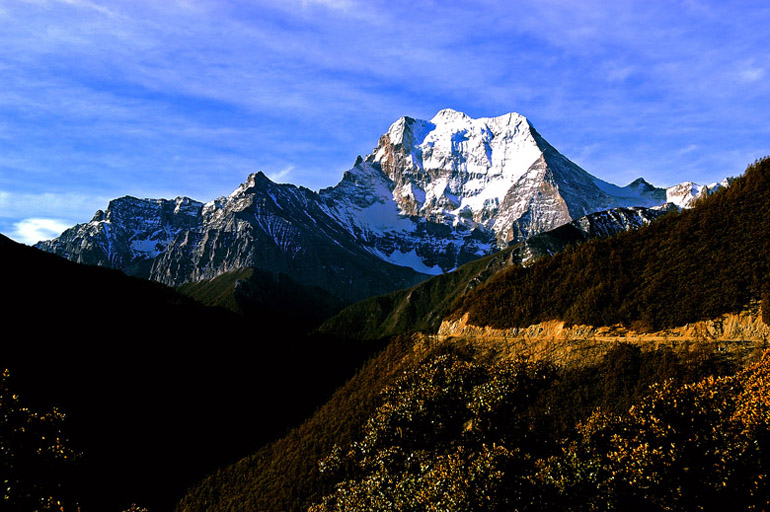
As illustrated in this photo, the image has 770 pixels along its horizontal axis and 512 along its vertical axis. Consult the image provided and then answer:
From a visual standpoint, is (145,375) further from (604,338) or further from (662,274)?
(662,274)

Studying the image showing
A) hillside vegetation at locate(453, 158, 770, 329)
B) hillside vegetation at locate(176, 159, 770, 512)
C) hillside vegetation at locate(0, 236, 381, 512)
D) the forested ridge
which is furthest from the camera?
hillside vegetation at locate(0, 236, 381, 512)

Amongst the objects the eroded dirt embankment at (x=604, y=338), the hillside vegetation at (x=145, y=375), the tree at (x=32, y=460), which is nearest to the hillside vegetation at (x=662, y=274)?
the eroded dirt embankment at (x=604, y=338)

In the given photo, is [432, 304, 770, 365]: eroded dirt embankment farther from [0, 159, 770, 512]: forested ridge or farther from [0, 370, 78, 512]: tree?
[0, 370, 78, 512]: tree

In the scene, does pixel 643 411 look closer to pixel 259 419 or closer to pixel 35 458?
pixel 35 458

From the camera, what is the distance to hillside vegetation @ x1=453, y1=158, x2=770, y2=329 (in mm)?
65062

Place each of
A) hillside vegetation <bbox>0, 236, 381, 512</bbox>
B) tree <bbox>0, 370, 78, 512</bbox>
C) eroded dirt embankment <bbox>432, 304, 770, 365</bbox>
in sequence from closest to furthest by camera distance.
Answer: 1. tree <bbox>0, 370, 78, 512</bbox>
2. eroded dirt embankment <bbox>432, 304, 770, 365</bbox>
3. hillside vegetation <bbox>0, 236, 381, 512</bbox>

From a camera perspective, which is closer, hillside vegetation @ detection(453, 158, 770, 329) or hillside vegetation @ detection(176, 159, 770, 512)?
hillside vegetation @ detection(176, 159, 770, 512)

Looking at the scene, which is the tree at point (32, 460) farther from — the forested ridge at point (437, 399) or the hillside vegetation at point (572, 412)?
the hillside vegetation at point (572, 412)

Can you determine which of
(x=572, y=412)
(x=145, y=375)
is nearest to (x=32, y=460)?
(x=572, y=412)

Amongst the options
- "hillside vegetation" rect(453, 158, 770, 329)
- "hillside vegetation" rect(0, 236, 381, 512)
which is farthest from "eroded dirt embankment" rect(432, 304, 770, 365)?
"hillside vegetation" rect(0, 236, 381, 512)

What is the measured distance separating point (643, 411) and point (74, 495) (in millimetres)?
50298

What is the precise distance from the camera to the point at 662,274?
7475 centimetres

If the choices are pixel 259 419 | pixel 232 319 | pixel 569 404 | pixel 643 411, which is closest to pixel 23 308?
pixel 232 319

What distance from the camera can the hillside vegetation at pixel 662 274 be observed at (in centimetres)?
6506
